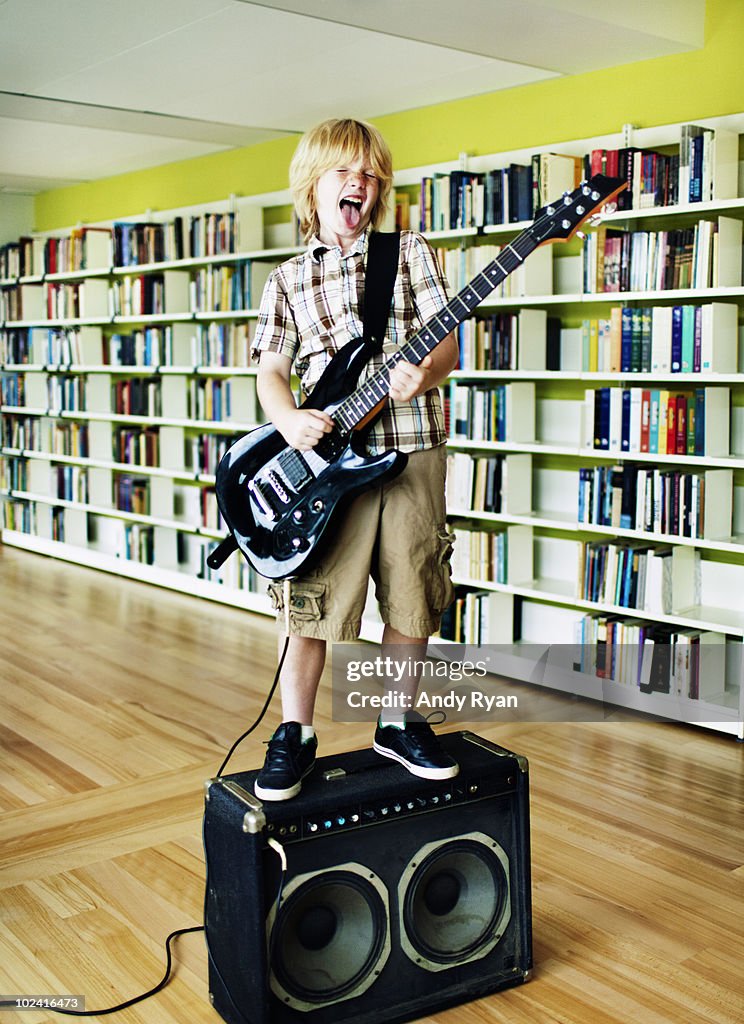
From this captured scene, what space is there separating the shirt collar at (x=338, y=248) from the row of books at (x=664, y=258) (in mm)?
1674

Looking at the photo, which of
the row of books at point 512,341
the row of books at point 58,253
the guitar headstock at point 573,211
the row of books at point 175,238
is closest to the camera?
the guitar headstock at point 573,211

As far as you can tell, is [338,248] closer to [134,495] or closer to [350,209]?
[350,209]

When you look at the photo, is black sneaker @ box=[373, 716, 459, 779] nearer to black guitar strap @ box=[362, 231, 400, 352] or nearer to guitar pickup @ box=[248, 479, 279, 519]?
guitar pickup @ box=[248, 479, 279, 519]

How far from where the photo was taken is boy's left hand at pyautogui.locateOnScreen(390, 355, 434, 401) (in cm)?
200

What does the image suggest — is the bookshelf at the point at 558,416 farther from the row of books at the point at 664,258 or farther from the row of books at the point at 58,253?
the row of books at the point at 58,253

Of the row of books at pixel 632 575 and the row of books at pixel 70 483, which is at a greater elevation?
the row of books at pixel 70 483

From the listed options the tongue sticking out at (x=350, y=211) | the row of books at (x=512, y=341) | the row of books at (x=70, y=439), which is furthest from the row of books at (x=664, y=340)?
the row of books at (x=70, y=439)

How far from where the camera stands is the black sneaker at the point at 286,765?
75.5 inches

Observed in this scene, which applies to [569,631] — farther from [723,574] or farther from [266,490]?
[266,490]

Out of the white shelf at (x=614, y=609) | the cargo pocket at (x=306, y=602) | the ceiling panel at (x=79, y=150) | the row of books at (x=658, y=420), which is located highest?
the ceiling panel at (x=79, y=150)

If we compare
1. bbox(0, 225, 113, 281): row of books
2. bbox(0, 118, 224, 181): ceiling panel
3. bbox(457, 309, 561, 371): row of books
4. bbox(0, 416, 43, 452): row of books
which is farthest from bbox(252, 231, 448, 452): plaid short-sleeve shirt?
bbox(0, 416, 43, 452): row of books

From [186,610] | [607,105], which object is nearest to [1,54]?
[607,105]

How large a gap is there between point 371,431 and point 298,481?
0.57 ft

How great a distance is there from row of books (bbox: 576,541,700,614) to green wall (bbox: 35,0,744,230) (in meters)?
1.46
